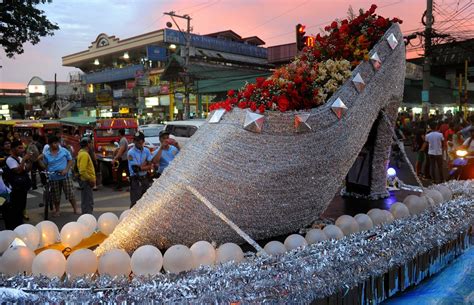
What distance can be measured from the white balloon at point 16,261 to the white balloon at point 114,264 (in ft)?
1.38

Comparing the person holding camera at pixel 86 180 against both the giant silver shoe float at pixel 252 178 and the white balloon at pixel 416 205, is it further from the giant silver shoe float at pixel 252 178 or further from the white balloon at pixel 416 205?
the white balloon at pixel 416 205

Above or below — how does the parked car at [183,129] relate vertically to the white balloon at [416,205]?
above

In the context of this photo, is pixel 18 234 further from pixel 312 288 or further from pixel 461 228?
pixel 461 228

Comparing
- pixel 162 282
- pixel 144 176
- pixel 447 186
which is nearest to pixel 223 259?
pixel 162 282

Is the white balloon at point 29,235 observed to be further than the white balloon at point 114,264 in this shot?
Yes

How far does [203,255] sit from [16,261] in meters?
1.02

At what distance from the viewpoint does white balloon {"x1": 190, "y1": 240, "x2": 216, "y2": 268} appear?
223 cm

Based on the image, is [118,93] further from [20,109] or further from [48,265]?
[48,265]

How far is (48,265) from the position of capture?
6.94ft

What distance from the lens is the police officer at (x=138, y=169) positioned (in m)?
6.57

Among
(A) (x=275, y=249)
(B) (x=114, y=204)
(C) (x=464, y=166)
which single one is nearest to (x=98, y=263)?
(A) (x=275, y=249)

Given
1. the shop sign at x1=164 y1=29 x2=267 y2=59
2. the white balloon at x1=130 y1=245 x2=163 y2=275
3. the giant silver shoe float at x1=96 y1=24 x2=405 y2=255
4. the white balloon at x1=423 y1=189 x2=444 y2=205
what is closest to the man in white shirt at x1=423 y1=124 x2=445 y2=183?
the white balloon at x1=423 y1=189 x2=444 y2=205

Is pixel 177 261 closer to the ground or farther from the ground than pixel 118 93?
closer to the ground

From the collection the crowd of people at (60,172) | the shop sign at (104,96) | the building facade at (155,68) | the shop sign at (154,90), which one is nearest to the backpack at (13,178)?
the crowd of people at (60,172)
